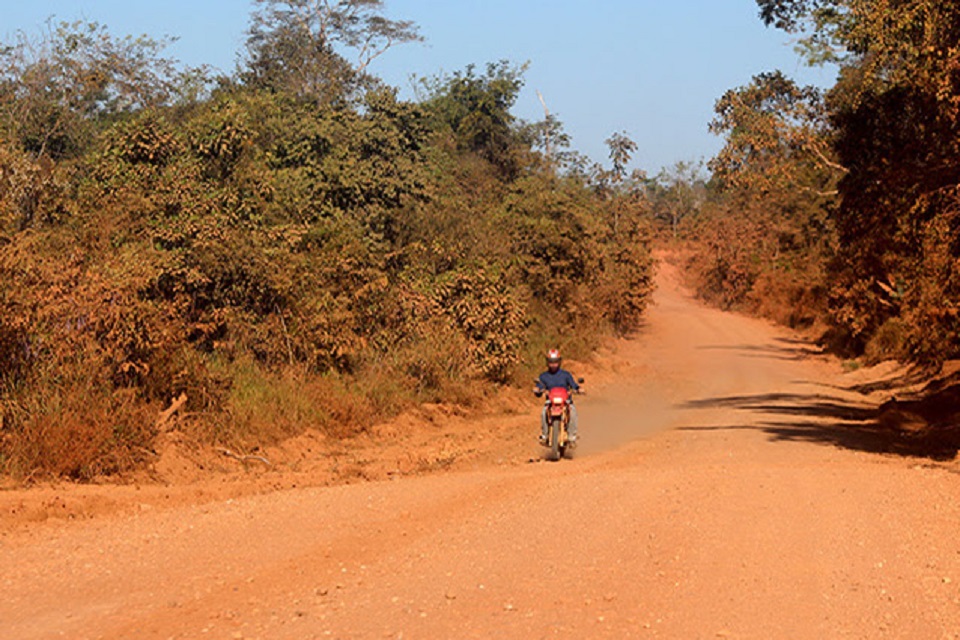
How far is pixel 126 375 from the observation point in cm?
1366

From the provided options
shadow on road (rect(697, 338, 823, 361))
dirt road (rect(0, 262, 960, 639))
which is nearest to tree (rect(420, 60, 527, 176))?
shadow on road (rect(697, 338, 823, 361))

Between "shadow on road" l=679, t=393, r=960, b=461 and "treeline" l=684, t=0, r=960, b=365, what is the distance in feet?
8.00

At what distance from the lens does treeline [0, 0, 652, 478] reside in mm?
12797

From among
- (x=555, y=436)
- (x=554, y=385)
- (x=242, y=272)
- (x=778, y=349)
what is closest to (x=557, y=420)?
(x=555, y=436)

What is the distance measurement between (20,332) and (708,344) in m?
34.4

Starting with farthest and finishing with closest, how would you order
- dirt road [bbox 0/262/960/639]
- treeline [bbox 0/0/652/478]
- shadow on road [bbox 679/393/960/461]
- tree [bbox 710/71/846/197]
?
tree [bbox 710/71/846/197], shadow on road [bbox 679/393/960/461], treeline [bbox 0/0/652/478], dirt road [bbox 0/262/960/639]

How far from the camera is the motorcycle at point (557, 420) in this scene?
14766mm

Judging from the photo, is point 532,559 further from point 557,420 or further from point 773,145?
point 773,145

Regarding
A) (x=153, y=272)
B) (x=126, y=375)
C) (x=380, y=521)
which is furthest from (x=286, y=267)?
(x=380, y=521)

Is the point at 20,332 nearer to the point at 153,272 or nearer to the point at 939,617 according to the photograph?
the point at 153,272

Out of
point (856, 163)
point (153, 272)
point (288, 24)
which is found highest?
point (288, 24)

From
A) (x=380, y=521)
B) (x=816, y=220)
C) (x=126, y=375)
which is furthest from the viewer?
(x=816, y=220)

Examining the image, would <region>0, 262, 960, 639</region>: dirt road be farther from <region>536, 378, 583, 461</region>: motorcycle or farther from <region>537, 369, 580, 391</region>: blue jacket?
<region>537, 369, 580, 391</region>: blue jacket

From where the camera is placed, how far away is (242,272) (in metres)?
17.2
